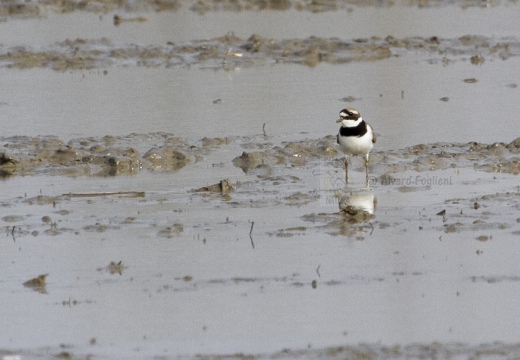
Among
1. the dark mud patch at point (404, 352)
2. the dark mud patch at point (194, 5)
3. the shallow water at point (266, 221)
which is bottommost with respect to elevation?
the dark mud patch at point (404, 352)

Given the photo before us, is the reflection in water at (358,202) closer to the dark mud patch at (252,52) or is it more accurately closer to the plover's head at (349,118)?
the plover's head at (349,118)

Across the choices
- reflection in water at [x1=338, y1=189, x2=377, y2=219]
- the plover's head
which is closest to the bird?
the plover's head

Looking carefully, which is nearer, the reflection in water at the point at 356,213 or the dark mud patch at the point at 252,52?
the reflection in water at the point at 356,213

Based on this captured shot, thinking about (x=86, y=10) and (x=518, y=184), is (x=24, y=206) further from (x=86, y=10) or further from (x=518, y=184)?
(x=86, y=10)

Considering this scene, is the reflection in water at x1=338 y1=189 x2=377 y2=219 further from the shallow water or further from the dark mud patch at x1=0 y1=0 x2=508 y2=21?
the dark mud patch at x1=0 y1=0 x2=508 y2=21

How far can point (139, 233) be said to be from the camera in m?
8.71

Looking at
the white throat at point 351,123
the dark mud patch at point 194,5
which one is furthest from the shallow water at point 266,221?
the dark mud patch at point 194,5

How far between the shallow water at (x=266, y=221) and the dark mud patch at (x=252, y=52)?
49cm

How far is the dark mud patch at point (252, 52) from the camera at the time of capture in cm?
1661

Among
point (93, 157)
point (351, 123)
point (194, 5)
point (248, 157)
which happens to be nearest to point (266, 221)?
point (248, 157)

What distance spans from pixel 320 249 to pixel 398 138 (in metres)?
3.96

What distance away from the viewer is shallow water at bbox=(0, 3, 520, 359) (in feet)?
21.6

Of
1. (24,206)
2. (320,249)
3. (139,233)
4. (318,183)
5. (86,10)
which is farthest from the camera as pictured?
(86,10)

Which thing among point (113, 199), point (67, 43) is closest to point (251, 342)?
point (113, 199)
